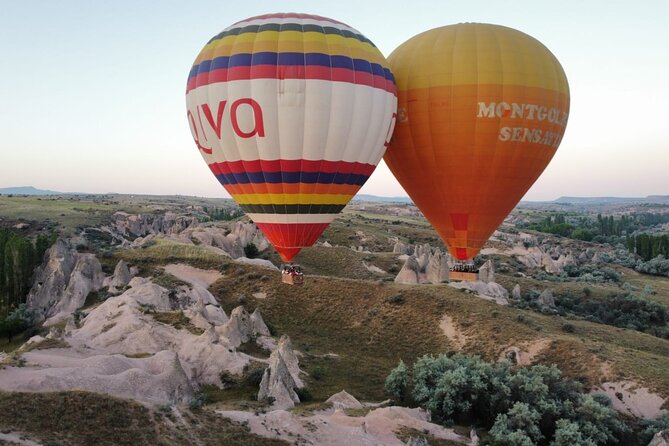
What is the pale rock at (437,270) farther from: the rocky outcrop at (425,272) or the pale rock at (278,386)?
the pale rock at (278,386)

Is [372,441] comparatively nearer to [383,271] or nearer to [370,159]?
[370,159]

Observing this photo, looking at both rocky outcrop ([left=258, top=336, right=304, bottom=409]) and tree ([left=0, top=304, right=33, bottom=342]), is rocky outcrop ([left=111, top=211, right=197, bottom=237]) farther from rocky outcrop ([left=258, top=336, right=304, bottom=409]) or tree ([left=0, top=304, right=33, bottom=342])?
rocky outcrop ([left=258, top=336, right=304, bottom=409])

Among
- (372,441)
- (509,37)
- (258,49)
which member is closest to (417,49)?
(509,37)

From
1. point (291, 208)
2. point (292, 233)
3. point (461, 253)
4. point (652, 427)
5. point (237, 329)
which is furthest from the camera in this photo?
point (237, 329)

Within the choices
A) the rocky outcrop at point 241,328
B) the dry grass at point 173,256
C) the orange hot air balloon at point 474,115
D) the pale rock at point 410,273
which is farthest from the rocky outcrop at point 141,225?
the orange hot air balloon at point 474,115

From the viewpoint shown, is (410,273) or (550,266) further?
(550,266)

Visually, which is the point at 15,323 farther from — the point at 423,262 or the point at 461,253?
the point at 423,262

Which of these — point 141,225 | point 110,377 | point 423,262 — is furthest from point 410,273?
point 141,225
